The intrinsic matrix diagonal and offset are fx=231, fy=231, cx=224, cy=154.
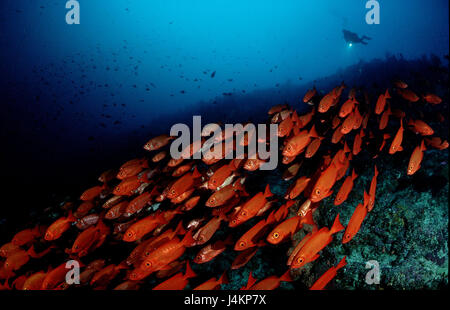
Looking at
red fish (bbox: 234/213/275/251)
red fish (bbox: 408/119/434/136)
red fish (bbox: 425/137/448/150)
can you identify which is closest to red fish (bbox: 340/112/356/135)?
red fish (bbox: 408/119/434/136)

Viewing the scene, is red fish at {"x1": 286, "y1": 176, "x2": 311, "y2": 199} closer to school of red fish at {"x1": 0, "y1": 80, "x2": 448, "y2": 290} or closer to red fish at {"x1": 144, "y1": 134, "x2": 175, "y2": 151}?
school of red fish at {"x1": 0, "y1": 80, "x2": 448, "y2": 290}

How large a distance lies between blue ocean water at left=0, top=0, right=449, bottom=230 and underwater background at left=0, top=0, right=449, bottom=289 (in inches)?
8.8

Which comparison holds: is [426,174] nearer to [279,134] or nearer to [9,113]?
[279,134]

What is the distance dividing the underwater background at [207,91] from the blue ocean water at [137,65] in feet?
0.73

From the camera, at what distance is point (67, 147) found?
30406 millimetres

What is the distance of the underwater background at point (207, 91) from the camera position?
4.45m

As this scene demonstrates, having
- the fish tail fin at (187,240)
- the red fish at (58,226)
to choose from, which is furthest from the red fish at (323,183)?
the red fish at (58,226)

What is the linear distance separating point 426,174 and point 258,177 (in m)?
3.84

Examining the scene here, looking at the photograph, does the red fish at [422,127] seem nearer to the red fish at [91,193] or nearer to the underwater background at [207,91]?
the underwater background at [207,91]

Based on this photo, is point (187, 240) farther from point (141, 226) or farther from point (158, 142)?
point (158, 142)

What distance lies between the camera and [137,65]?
4131cm

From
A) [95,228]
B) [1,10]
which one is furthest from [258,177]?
[1,10]

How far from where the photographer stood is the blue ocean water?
75.3ft

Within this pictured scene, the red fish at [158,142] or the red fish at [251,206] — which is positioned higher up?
the red fish at [158,142]
